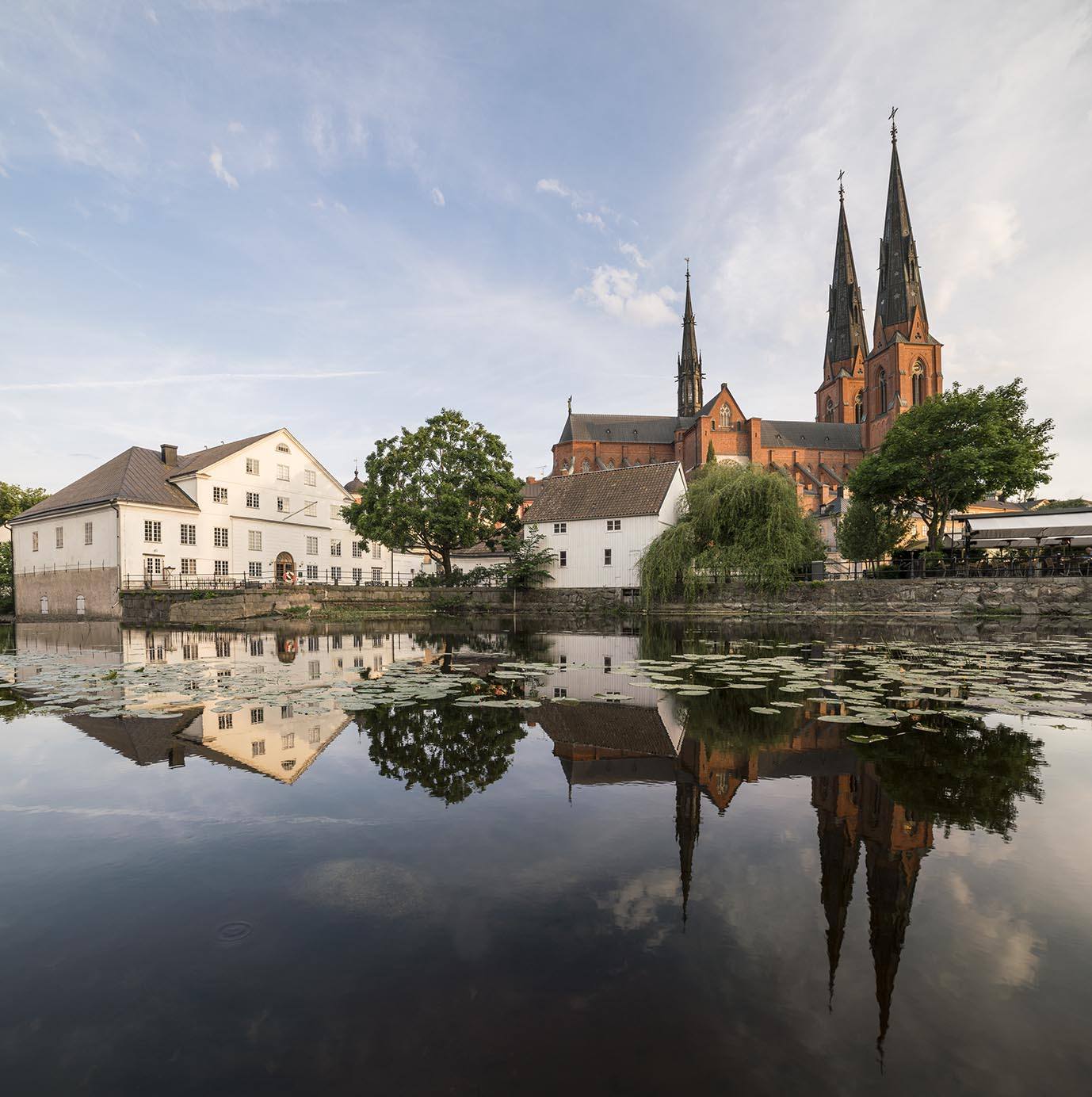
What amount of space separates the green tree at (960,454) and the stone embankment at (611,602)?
8.21 meters

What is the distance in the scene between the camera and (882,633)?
2052cm

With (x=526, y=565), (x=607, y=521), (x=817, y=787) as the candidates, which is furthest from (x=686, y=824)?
(x=607, y=521)

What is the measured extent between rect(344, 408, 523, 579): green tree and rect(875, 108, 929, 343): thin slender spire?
182ft

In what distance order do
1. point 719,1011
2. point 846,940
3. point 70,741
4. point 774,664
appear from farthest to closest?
point 774,664, point 70,741, point 846,940, point 719,1011

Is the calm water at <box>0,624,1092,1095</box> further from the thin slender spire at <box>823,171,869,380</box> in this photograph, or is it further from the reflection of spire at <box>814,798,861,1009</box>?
the thin slender spire at <box>823,171,869,380</box>

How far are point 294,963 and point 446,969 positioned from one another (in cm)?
66

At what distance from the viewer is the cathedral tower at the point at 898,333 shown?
67938 millimetres

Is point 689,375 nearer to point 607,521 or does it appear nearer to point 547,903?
point 607,521

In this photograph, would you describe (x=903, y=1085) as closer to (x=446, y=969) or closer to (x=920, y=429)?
(x=446, y=969)

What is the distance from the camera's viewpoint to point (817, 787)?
484 cm

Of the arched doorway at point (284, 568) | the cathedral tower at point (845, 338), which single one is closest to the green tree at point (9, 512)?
the arched doorway at point (284, 568)

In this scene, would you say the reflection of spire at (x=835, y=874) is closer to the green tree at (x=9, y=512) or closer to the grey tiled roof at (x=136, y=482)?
the grey tiled roof at (x=136, y=482)

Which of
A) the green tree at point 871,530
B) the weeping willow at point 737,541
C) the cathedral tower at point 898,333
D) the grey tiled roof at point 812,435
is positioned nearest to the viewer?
the weeping willow at point 737,541

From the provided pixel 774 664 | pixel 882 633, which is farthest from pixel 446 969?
pixel 882 633
